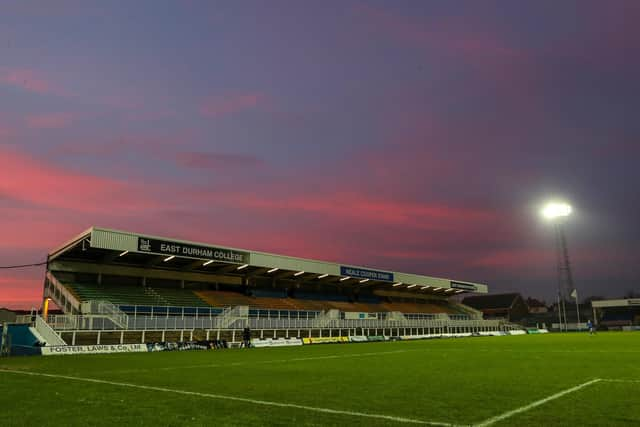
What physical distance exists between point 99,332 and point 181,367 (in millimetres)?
18687

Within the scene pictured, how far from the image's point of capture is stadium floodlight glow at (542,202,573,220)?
7907cm

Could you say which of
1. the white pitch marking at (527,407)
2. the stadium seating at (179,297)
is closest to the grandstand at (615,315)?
the stadium seating at (179,297)

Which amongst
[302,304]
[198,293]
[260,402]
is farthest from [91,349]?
[302,304]

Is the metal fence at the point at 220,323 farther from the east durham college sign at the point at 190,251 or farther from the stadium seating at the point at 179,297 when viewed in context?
the east durham college sign at the point at 190,251

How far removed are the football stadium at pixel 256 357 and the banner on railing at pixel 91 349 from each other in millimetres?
69

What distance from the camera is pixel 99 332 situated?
35031 millimetres

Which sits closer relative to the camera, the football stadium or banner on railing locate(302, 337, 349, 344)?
→ the football stadium

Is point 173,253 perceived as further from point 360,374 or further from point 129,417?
point 129,417

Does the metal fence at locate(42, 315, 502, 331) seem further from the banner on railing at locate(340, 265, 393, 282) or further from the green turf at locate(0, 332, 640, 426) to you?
the green turf at locate(0, 332, 640, 426)

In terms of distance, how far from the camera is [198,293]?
53062mm

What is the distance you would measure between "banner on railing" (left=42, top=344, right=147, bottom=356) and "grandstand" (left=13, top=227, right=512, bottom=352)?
415 centimetres

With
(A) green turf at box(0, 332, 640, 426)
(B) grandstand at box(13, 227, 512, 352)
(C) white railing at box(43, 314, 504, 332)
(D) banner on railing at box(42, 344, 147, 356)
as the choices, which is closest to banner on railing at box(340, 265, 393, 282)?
(B) grandstand at box(13, 227, 512, 352)

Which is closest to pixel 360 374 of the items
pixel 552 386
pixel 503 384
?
pixel 503 384

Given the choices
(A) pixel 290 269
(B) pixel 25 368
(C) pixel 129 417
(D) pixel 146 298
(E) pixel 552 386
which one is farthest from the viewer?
(A) pixel 290 269
